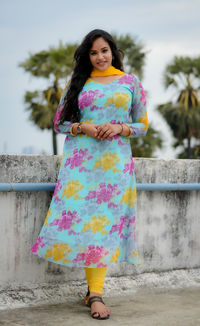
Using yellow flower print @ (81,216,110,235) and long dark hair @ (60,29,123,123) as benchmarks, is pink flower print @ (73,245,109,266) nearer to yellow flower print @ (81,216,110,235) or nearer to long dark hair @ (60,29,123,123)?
yellow flower print @ (81,216,110,235)

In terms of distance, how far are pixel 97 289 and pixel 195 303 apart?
0.71 metres

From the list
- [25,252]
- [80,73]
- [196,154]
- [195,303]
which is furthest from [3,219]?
[196,154]

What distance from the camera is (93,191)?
9.61 ft

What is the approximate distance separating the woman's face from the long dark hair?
1.0 inches

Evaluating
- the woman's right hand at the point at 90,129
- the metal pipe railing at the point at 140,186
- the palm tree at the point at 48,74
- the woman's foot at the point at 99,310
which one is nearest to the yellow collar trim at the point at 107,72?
the woman's right hand at the point at 90,129

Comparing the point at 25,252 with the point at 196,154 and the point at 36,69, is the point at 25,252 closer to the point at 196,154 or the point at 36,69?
the point at 36,69

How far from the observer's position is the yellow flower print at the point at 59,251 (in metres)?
2.89

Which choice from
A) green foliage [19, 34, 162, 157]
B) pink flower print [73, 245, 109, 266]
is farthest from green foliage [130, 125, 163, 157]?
pink flower print [73, 245, 109, 266]

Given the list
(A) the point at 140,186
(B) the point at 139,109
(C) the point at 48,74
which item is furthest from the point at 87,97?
(C) the point at 48,74

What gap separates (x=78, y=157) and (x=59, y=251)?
0.55 m

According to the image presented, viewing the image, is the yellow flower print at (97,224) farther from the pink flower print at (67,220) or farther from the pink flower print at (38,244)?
the pink flower print at (38,244)

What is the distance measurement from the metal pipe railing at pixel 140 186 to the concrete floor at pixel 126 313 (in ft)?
2.32

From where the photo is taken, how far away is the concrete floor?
2.72m

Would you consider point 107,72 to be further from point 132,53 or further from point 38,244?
point 132,53
